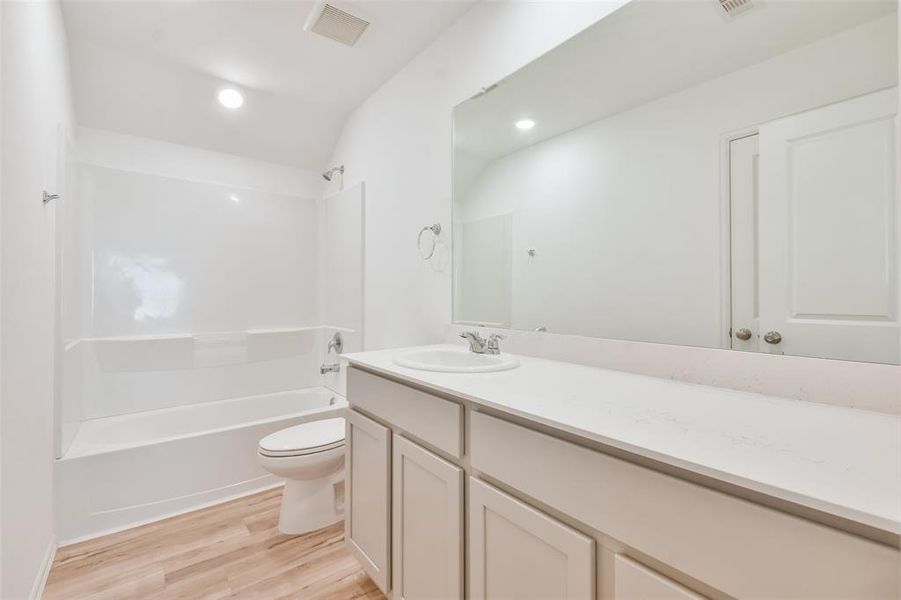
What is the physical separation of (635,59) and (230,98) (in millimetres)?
2494

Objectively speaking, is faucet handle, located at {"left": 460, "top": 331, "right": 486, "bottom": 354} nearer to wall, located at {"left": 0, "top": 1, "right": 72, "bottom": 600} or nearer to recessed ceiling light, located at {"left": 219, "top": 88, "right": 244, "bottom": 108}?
wall, located at {"left": 0, "top": 1, "right": 72, "bottom": 600}

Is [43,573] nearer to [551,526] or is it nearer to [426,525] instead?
[426,525]

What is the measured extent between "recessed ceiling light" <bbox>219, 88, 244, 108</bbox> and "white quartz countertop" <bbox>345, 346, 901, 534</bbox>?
2.46m

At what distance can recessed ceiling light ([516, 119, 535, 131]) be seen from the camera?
1.66 meters

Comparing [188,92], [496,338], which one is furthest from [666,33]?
[188,92]

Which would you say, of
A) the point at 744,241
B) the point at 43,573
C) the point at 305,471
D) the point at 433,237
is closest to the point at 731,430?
the point at 744,241

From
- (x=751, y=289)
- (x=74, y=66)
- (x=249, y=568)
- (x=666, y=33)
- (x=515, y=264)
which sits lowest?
(x=249, y=568)

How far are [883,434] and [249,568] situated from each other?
82.6 inches

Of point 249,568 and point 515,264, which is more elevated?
point 515,264

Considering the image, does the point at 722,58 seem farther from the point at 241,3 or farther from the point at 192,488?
the point at 192,488

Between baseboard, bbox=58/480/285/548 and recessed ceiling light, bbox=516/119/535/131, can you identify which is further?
baseboard, bbox=58/480/285/548

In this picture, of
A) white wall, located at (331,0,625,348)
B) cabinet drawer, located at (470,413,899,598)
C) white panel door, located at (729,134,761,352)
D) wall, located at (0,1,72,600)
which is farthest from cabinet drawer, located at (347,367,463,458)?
wall, located at (0,1,72,600)

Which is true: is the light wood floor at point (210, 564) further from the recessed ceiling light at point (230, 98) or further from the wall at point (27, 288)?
the recessed ceiling light at point (230, 98)

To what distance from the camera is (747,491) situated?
1.94 ft
